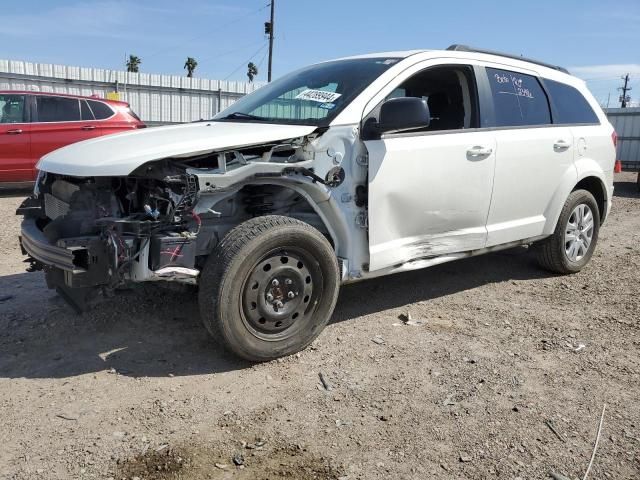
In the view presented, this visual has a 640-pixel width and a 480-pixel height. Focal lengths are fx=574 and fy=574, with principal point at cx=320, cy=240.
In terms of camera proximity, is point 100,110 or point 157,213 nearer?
point 157,213

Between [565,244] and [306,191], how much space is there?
9.78ft

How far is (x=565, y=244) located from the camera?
5.37 m

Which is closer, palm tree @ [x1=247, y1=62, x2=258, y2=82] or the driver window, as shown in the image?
the driver window

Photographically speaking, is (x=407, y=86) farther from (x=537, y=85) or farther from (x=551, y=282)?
(x=551, y=282)

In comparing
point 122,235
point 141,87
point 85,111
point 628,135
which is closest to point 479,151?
point 122,235

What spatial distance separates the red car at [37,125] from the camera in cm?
916

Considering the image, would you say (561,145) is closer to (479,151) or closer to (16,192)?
(479,151)

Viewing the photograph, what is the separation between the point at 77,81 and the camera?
16.0 metres

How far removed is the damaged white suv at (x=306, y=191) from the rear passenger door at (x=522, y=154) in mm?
16

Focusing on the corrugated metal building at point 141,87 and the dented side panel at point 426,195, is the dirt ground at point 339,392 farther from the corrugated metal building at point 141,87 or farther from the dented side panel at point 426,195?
the corrugated metal building at point 141,87

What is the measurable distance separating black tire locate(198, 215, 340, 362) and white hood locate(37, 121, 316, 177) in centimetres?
49

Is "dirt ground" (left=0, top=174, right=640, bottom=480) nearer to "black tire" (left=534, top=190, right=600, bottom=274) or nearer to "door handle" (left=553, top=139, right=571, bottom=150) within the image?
"black tire" (left=534, top=190, right=600, bottom=274)

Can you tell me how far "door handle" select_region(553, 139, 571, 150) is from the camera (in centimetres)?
495

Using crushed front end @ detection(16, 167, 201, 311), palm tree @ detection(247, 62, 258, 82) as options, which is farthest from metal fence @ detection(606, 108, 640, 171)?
palm tree @ detection(247, 62, 258, 82)
